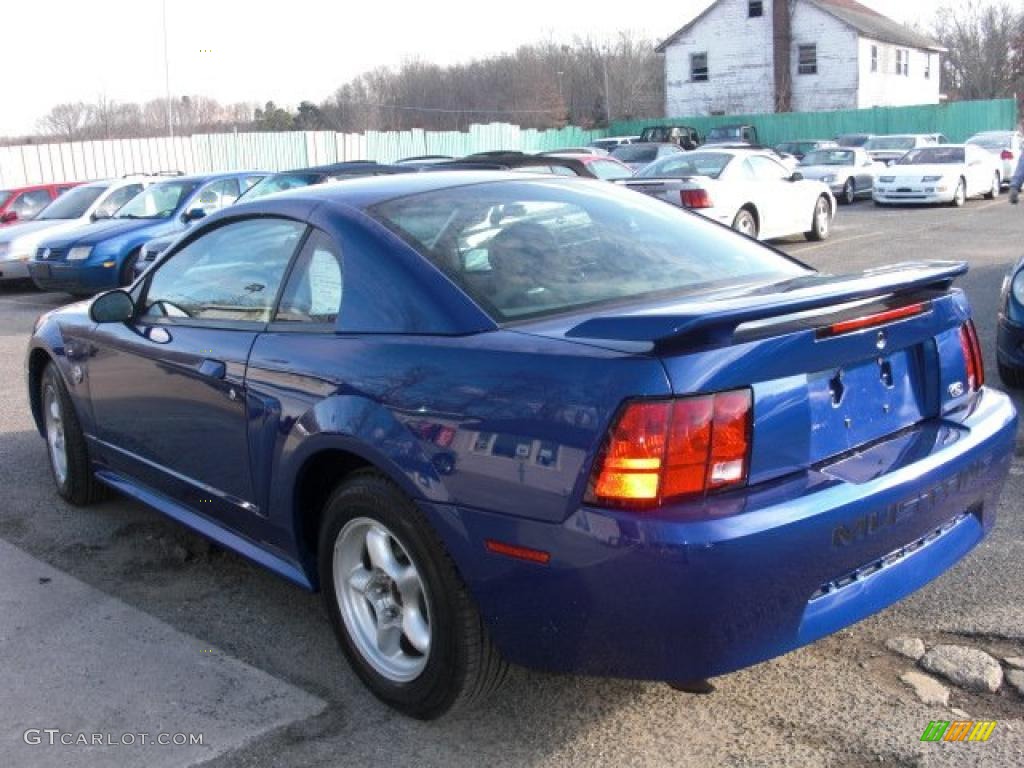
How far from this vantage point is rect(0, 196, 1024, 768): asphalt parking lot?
116 inches

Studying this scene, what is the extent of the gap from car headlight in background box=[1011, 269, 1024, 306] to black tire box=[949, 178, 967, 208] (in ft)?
56.5

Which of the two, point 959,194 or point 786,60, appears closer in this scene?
point 959,194

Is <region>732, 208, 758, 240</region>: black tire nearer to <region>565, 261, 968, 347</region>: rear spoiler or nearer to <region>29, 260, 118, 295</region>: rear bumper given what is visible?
<region>29, 260, 118, 295</region>: rear bumper

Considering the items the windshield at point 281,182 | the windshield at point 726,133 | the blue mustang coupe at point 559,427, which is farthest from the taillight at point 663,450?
the windshield at point 726,133

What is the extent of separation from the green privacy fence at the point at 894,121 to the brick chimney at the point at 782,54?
5.06 m

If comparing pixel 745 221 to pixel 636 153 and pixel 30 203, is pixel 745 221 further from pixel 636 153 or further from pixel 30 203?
pixel 30 203

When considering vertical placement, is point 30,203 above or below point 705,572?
above

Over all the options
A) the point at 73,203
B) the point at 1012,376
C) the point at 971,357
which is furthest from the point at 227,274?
the point at 73,203

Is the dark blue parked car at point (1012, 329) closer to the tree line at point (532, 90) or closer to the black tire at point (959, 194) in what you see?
the black tire at point (959, 194)

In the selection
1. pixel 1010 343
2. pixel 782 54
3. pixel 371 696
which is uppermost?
pixel 782 54

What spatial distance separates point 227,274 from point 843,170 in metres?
22.8

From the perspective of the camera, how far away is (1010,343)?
20.6ft

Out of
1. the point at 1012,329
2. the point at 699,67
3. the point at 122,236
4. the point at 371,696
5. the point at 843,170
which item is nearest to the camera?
the point at 371,696

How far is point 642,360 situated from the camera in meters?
2.55
